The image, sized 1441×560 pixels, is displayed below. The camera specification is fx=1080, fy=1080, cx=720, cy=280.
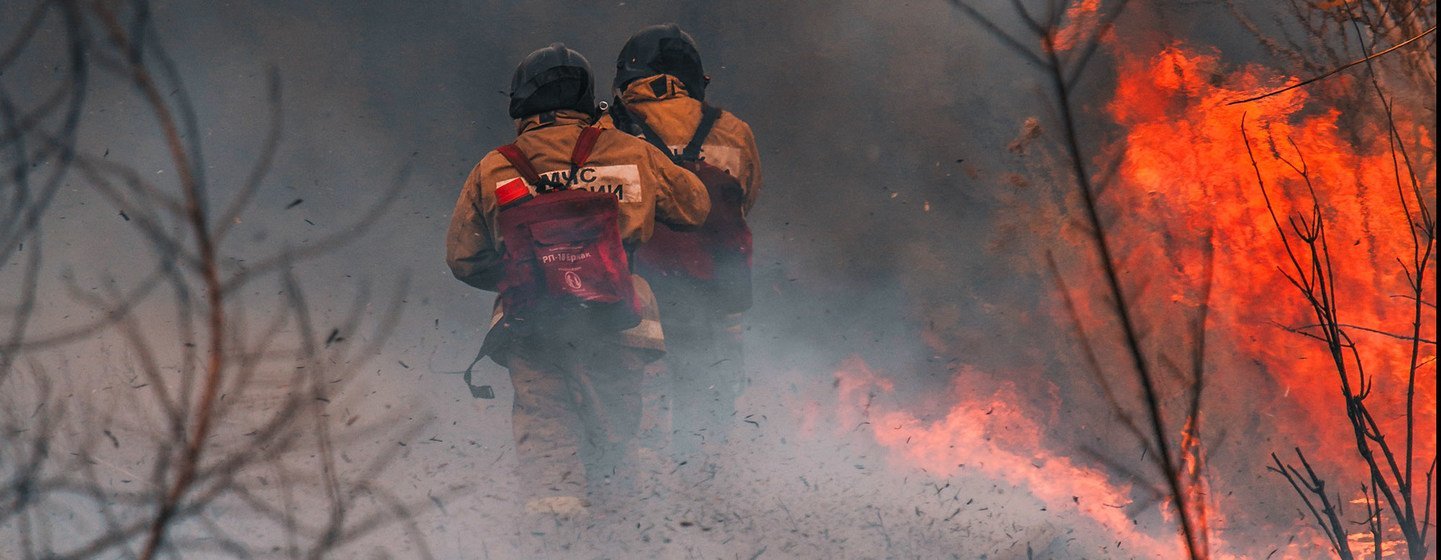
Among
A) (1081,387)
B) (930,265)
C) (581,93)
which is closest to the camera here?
(581,93)

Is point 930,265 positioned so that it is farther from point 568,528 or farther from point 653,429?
point 568,528

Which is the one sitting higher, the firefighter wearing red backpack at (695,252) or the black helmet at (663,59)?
the black helmet at (663,59)

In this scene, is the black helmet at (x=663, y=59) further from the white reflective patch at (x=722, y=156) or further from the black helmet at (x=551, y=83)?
the black helmet at (x=551, y=83)

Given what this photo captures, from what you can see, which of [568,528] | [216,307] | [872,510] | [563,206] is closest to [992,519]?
[872,510]

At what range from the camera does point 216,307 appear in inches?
55.4

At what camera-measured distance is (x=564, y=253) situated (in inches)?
173

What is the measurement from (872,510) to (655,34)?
2.53 meters

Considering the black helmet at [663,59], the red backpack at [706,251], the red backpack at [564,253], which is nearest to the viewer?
the red backpack at [564,253]

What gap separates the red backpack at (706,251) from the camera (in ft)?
16.8

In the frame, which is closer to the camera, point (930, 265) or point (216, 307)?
point (216, 307)

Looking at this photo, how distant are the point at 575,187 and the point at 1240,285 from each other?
13.8 ft

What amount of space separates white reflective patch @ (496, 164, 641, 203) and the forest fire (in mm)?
2513

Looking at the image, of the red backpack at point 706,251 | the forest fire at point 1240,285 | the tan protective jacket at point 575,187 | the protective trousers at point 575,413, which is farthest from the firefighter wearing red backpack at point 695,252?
the forest fire at point 1240,285

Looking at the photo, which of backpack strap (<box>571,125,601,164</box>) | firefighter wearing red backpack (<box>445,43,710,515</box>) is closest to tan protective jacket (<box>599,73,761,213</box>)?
firefighter wearing red backpack (<box>445,43,710,515</box>)
